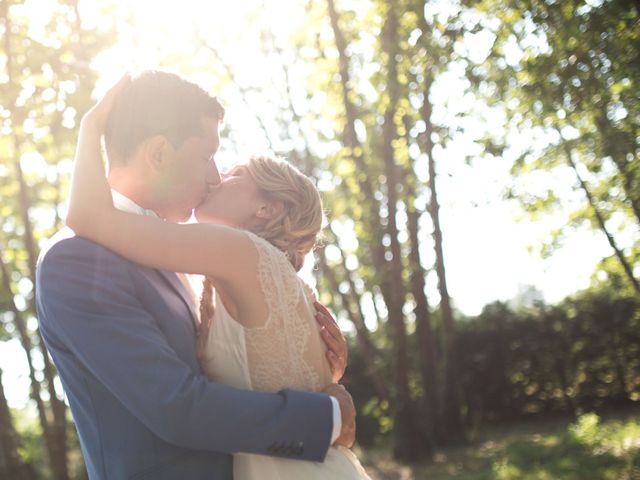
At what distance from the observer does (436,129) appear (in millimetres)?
10953

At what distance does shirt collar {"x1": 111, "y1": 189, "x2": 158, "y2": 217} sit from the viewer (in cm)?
276

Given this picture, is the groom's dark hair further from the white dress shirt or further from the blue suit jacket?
the blue suit jacket

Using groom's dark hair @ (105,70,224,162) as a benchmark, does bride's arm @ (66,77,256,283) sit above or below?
below

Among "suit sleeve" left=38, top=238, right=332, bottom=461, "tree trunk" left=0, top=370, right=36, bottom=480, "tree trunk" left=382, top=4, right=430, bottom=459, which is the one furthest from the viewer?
"tree trunk" left=382, top=4, right=430, bottom=459

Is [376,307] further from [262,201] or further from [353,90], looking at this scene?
[262,201]

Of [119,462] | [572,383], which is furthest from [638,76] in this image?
[572,383]

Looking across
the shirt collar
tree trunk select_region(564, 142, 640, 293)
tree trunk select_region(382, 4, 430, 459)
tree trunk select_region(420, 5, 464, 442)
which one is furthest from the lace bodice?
tree trunk select_region(420, 5, 464, 442)

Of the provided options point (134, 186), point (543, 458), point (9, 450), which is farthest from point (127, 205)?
point (543, 458)

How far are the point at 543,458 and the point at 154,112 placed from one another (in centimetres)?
1047

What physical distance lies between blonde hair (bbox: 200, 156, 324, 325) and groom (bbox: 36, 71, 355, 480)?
0.39 metres

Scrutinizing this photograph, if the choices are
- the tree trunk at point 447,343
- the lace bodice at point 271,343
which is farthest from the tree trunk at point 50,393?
the lace bodice at point 271,343

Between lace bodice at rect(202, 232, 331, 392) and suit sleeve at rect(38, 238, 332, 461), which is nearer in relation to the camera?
suit sleeve at rect(38, 238, 332, 461)

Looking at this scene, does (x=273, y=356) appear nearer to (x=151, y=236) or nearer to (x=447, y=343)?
(x=151, y=236)

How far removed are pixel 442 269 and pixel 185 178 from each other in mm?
15002
